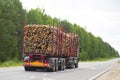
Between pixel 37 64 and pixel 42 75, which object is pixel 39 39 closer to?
pixel 37 64

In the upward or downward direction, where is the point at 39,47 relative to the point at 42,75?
upward

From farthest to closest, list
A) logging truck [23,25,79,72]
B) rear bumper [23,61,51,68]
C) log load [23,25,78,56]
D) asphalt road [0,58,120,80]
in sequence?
log load [23,25,78,56] < logging truck [23,25,79,72] < rear bumper [23,61,51,68] < asphalt road [0,58,120,80]

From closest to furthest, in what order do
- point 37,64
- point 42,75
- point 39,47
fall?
point 42,75 < point 37,64 < point 39,47

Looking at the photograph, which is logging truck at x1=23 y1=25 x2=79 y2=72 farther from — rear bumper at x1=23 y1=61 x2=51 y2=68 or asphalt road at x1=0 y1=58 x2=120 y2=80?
asphalt road at x1=0 y1=58 x2=120 y2=80

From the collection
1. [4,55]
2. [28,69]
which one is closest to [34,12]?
[4,55]

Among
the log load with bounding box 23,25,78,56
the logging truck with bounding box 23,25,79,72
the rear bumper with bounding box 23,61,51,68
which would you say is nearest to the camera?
the rear bumper with bounding box 23,61,51,68

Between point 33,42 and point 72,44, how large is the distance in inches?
455

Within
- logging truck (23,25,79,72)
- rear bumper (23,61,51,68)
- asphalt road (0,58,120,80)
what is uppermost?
logging truck (23,25,79,72)

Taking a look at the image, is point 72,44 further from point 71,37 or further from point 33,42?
point 33,42

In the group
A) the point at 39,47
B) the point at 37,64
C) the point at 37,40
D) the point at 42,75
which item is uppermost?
the point at 37,40

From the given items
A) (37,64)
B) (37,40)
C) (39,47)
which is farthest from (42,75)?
(37,40)

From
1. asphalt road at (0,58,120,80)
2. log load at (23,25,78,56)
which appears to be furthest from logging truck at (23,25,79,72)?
asphalt road at (0,58,120,80)

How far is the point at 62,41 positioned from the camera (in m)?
40.8

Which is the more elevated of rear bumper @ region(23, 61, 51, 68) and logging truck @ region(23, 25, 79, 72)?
logging truck @ region(23, 25, 79, 72)
